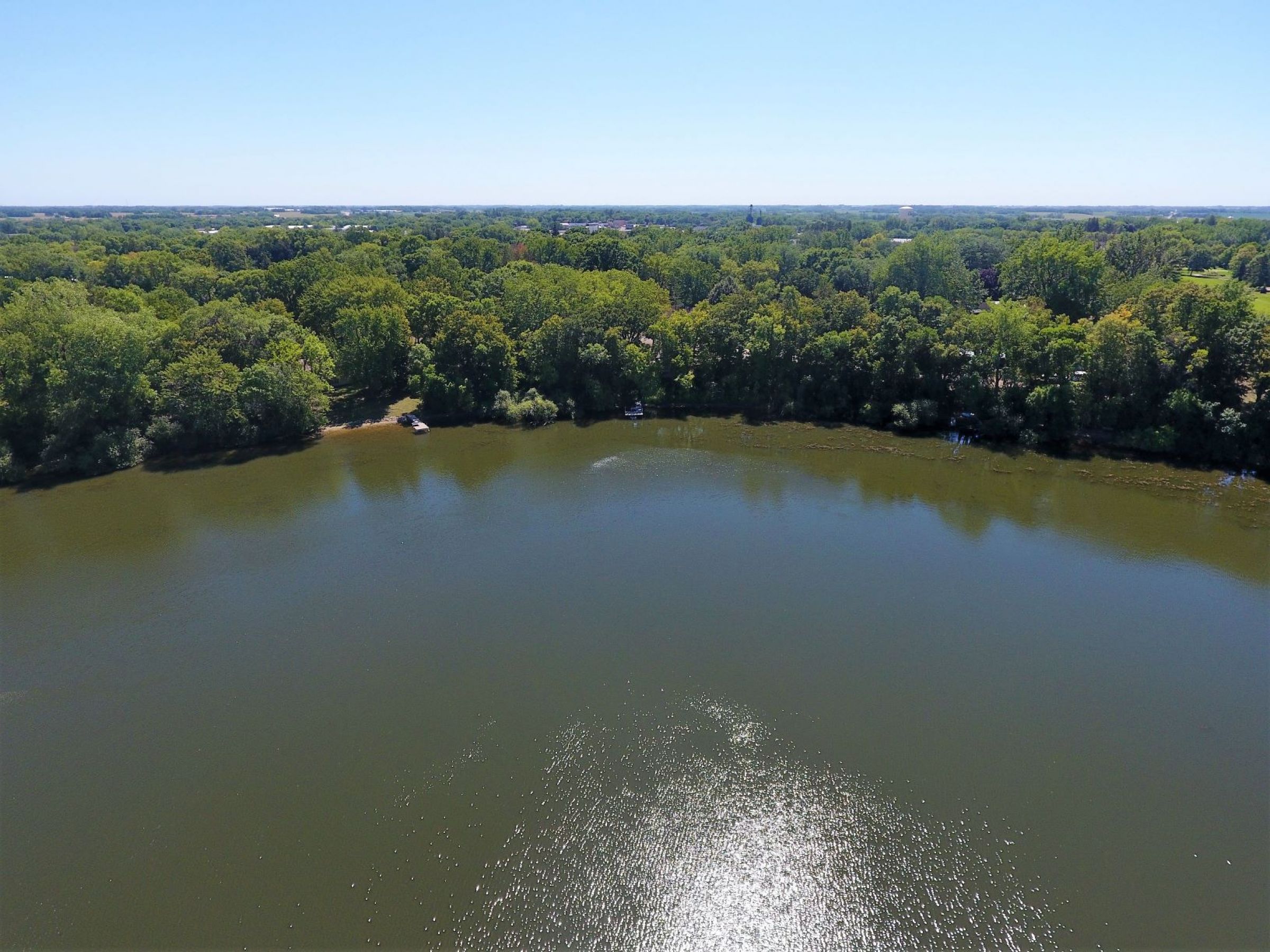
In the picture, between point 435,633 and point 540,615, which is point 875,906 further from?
point 435,633

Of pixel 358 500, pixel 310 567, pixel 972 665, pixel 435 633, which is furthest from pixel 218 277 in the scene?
pixel 972 665

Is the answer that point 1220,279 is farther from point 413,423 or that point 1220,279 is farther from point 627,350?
point 413,423

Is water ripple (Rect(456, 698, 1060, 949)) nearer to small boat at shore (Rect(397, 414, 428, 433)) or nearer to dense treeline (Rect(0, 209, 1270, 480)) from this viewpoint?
small boat at shore (Rect(397, 414, 428, 433))

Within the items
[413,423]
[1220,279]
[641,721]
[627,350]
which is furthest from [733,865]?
[1220,279]

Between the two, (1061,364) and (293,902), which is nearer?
(293,902)

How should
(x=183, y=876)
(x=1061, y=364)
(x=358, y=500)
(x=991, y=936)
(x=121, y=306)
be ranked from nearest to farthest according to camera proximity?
1. (x=991, y=936)
2. (x=183, y=876)
3. (x=358, y=500)
4. (x=1061, y=364)
5. (x=121, y=306)

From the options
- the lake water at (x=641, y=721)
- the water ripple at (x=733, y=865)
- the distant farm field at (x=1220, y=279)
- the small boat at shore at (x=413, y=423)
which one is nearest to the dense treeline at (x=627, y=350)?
the small boat at shore at (x=413, y=423)

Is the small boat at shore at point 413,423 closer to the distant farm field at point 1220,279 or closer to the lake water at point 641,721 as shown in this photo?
the lake water at point 641,721
